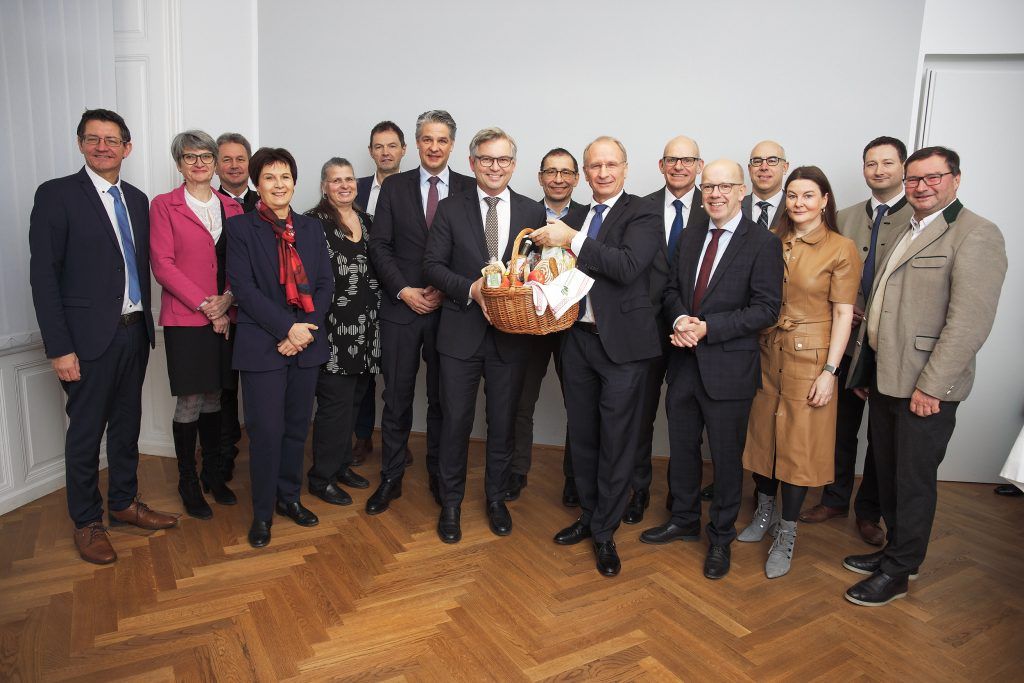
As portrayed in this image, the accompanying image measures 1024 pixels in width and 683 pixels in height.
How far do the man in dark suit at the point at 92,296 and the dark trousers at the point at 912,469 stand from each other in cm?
338

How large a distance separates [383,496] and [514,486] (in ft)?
2.49

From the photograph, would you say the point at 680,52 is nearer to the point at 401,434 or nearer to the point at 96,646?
the point at 401,434

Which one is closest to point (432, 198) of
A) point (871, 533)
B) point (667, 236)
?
point (667, 236)

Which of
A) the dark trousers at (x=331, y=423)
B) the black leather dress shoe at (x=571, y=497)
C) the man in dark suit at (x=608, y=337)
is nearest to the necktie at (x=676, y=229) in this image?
the man in dark suit at (x=608, y=337)

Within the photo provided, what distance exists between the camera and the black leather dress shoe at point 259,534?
9.75 ft

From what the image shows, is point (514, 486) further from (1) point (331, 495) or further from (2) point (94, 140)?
(2) point (94, 140)

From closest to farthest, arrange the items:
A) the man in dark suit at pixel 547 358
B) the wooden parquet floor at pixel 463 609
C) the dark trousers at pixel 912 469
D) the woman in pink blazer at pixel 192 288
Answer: the wooden parquet floor at pixel 463 609 < the dark trousers at pixel 912 469 < the woman in pink blazer at pixel 192 288 < the man in dark suit at pixel 547 358

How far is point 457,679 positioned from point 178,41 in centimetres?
394

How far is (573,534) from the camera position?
122 inches

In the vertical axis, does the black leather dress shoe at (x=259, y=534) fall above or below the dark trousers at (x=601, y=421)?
below

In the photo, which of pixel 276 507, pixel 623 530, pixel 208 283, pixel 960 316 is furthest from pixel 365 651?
pixel 960 316

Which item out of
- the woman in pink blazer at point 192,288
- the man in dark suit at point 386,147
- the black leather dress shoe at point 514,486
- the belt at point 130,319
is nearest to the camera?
the belt at point 130,319

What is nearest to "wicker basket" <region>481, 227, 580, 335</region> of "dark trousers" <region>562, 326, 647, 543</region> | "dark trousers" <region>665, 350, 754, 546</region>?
"dark trousers" <region>562, 326, 647, 543</region>

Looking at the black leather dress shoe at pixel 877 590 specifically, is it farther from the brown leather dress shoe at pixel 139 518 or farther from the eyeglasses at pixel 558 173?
the brown leather dress shoe at pixel 139 518
